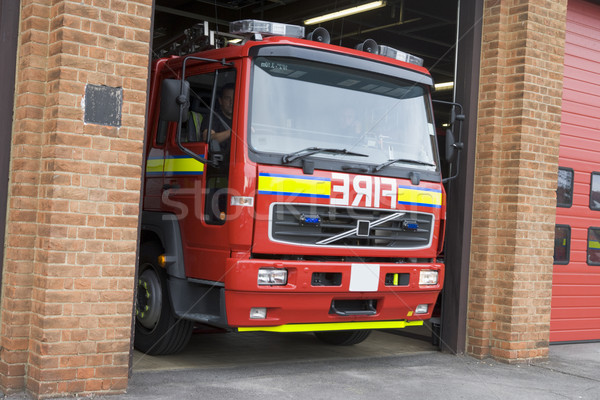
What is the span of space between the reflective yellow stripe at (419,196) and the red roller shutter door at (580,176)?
2902 millimetres

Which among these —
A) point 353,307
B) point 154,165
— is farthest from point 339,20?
point 353,307

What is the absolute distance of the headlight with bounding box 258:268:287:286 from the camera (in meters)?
6.30

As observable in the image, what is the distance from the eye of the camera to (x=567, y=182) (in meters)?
9.60

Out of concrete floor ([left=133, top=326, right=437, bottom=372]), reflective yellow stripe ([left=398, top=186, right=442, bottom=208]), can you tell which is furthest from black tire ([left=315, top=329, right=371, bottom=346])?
reflective yellow stripe ([left=398, top=186, right=442, bottom=208])

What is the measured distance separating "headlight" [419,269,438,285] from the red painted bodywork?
0.16ft

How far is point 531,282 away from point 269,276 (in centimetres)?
362

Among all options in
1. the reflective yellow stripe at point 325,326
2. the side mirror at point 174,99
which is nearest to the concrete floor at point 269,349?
the reflective yellow stripe at point 325,326

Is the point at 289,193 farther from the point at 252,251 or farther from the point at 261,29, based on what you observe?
the point at 261,29

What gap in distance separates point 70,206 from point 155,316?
7.22ft

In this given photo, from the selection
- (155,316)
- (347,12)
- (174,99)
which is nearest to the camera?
(174,99)

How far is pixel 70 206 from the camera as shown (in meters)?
5.34

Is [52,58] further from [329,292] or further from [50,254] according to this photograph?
[329,292]

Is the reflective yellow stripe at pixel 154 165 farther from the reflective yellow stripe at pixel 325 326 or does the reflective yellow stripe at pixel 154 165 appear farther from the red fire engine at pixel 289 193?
the reflective yellow stripe at pixel 325 326

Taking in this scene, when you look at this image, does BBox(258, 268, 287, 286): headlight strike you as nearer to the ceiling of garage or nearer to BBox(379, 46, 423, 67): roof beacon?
BBox(379, 46, 423, 67): roof beacon
